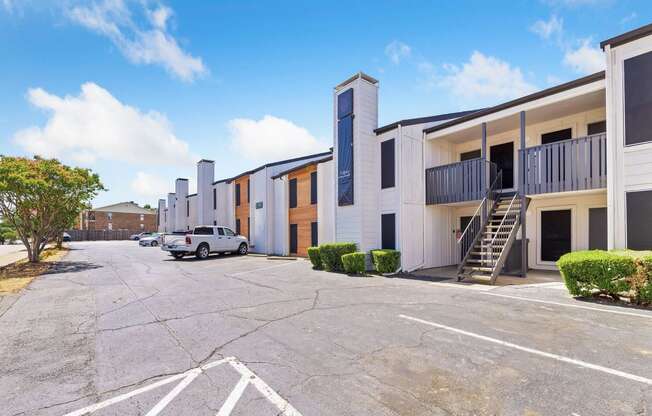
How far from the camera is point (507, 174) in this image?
1284 centimetres

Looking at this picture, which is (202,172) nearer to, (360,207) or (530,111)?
(360,207)

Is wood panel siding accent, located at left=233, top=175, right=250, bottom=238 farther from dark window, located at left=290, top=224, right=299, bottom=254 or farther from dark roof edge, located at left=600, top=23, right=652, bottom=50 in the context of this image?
dark roof edge, located at left=600, top=23, right=652, bottom=50

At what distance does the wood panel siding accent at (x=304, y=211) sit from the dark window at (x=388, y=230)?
5975 millimetres

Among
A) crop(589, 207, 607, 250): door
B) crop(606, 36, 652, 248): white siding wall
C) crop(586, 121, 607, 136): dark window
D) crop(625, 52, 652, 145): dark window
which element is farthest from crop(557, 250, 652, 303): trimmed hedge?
crop(586, 121, 607, 136): dark window

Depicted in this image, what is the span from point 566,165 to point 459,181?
3281 millimetres

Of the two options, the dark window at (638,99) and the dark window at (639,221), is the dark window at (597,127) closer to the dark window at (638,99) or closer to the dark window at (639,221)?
the dark window at (638,99)

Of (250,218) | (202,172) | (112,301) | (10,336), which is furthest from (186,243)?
(202,172)

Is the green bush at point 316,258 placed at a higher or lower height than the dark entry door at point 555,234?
lower

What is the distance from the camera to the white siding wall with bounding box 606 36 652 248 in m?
7.74

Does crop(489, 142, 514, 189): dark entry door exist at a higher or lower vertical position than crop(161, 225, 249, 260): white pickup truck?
higher

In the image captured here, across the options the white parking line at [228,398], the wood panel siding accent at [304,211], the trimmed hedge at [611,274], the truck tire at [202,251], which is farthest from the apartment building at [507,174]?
the white parking line at [228,398]

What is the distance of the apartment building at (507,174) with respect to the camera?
26.0 ft

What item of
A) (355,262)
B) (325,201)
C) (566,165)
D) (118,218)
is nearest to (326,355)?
(355,262)

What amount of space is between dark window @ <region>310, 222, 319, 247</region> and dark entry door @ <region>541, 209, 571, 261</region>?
1050cm
